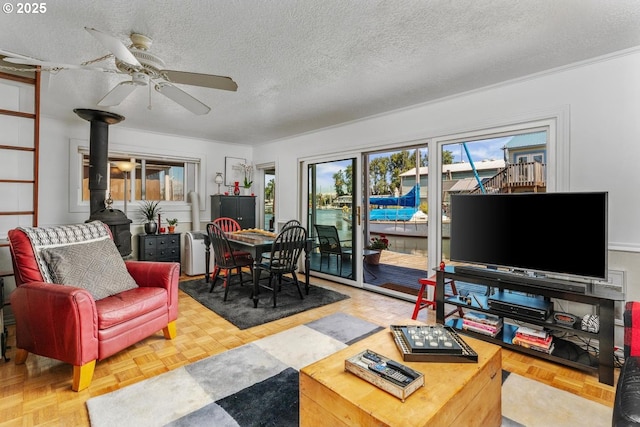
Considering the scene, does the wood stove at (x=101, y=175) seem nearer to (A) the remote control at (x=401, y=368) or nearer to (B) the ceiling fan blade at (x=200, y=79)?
(B) the ceiling fan blade at (x=200, y=79)

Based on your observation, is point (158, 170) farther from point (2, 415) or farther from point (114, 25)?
point (2, 415)

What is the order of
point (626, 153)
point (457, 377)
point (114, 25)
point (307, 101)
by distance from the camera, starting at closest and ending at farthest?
point (457, 377), point (114, 25), point (626, 153), point (307, 101)

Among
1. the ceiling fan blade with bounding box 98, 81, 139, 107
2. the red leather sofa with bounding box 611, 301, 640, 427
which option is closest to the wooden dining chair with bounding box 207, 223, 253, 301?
the ceiling fan blade with bounding box 98, 81, 139, 107

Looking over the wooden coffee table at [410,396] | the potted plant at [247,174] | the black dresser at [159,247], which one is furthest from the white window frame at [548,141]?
the black dresser at [159,247]

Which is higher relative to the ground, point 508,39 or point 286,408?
point 508,39

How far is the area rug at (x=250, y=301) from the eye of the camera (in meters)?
3.19

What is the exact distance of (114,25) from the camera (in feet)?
6.31

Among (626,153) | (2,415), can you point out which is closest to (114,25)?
(2,415)

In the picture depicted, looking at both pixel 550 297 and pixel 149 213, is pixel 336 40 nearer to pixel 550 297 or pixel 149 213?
pixel 550 297

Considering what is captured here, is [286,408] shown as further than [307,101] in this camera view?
No

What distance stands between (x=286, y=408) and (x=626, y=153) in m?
2.90

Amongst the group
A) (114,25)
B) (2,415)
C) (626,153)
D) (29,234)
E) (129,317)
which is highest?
(114,25)

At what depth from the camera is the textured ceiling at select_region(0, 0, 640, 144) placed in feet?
5.92

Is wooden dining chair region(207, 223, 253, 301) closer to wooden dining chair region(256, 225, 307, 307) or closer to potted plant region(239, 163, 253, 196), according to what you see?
wooden dining chair region(256, 225, 307, 307)
